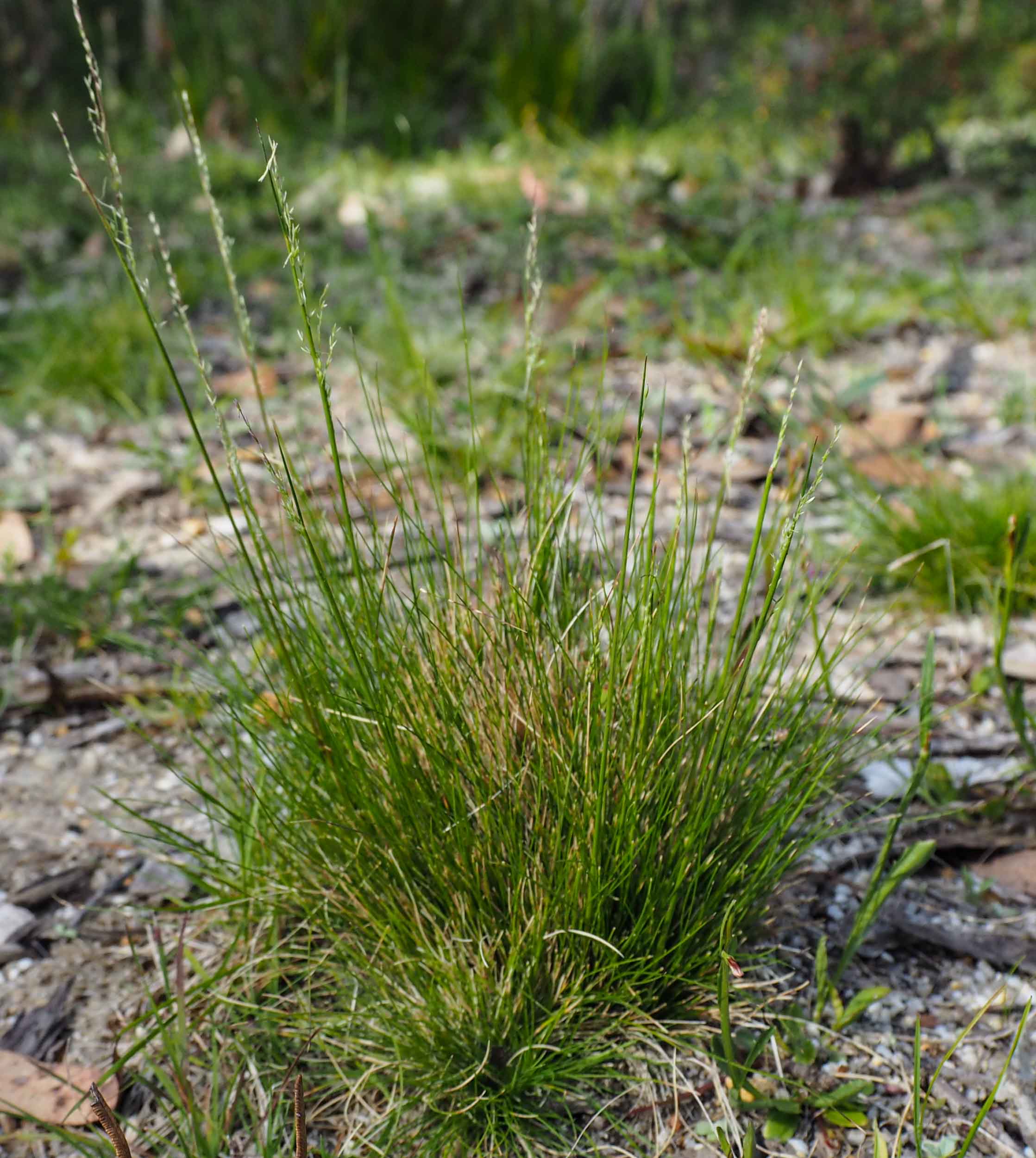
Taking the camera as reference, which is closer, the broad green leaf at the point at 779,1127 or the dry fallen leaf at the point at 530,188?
the broad green leaf at the point at 779,1127

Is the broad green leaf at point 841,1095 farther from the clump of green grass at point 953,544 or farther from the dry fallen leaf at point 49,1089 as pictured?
the clump of green grass at point 953,544

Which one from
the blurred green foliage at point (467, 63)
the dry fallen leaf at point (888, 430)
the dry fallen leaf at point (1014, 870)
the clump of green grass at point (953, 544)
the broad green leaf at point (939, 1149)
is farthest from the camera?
the blurred green foliage at point (467, 63)

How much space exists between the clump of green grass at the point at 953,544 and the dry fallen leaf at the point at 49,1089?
5.02 feet

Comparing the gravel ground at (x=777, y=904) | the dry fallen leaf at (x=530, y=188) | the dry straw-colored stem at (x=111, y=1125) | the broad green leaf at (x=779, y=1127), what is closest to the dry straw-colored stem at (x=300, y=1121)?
the dry straw-colored stem at (x=111, y=1125)

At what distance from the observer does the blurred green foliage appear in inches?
237

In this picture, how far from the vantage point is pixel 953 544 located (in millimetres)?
2055

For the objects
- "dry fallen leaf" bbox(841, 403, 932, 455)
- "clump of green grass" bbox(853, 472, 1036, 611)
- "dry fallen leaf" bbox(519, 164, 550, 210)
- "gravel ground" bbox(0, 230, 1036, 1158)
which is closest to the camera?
"gravel ground" bbox(0, 230, 1036, 1158)

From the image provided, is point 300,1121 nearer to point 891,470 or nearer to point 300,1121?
point 300,1121

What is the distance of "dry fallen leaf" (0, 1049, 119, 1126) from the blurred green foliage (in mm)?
5551

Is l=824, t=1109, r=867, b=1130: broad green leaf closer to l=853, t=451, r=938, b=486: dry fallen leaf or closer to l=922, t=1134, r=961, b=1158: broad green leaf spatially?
l=922, t=1134, r=961, b=1158: broad green leaf

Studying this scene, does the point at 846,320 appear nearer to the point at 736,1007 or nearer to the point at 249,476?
the point at 249,476

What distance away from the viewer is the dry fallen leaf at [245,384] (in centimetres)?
302

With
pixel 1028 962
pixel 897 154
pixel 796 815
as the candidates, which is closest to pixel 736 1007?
pixel 796 815

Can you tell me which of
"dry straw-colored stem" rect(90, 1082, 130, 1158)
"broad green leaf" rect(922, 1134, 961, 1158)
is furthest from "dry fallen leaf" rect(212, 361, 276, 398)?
"broad green leaf" rect(922, 1134, 961, 1158)
